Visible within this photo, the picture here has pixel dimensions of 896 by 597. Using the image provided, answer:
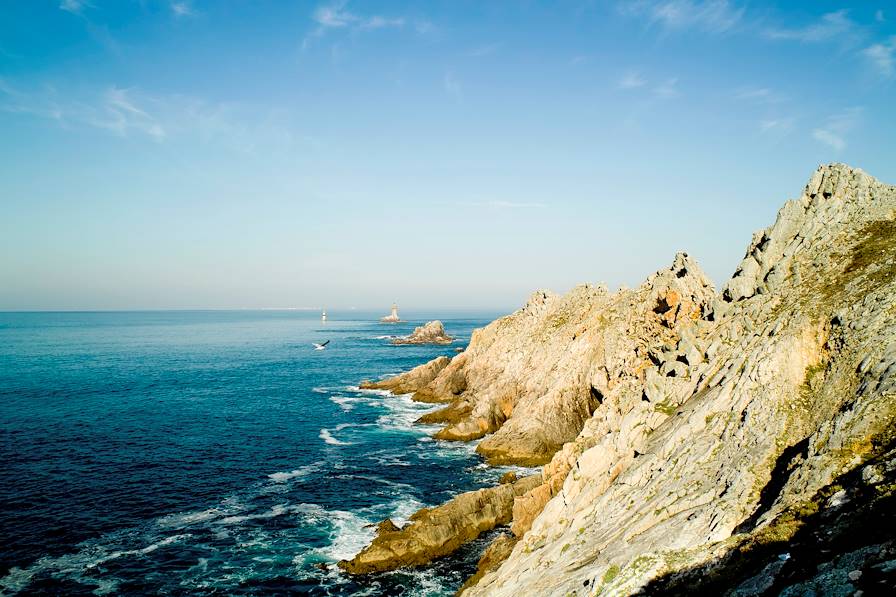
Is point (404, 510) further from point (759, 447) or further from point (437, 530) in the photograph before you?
point (759, 447)

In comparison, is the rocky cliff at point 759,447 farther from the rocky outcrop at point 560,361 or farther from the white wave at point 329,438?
the white wave at point 329,438

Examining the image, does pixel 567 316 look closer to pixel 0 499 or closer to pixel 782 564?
pixel 782 564

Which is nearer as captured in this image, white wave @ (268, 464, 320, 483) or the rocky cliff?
the rocky cliff

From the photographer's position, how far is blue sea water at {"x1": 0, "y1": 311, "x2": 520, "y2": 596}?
3319 cm

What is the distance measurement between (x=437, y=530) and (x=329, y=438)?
32084 mm

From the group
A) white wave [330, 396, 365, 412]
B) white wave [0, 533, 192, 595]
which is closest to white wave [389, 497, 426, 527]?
white wave [0, 533, 192, 595]

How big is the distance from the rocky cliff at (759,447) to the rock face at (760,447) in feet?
0.24

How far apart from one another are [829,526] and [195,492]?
1904 inches

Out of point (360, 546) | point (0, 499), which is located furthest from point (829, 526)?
point (0, 499)

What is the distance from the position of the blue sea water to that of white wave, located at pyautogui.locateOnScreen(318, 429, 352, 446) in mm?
420

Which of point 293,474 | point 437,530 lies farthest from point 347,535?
point 293,474

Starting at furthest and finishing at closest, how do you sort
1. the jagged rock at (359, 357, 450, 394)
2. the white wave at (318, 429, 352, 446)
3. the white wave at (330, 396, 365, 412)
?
the jagged rock at (359, 357, 450, 394) → the white wave at (330, 396, 365, 412) → the white wave at (318, 429, 352, 446)

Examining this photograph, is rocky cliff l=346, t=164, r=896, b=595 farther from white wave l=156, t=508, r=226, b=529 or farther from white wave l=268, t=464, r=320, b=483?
white wave l=268, t=464, r=320, b=483

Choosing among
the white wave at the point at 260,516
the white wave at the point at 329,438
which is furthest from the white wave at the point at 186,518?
the white wave at the point at 329,438
